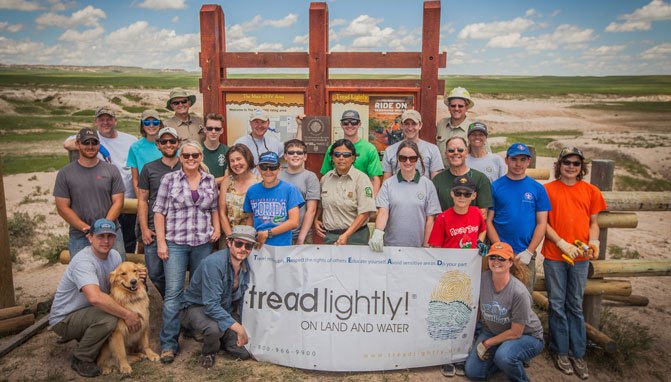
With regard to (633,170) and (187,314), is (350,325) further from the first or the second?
(633,170)

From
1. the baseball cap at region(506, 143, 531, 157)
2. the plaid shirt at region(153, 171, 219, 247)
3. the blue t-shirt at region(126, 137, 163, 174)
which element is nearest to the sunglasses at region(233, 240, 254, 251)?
the plaid shirt at region(153, 171, 219, 247)

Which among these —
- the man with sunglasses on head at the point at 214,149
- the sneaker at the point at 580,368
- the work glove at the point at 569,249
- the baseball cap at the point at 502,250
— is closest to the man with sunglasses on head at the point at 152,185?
the man with sunglasses on head at the point at 214,149

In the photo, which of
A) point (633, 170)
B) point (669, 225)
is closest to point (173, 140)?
point (669, 225)

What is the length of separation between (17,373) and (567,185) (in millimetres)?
6318

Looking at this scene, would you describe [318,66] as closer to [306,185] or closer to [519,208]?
[306,185]

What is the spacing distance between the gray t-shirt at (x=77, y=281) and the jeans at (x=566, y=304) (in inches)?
191

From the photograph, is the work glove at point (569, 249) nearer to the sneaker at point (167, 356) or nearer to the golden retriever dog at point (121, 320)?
the sneaker at point (167, 356)

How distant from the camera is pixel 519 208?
535 centimetres

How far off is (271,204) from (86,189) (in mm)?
2125

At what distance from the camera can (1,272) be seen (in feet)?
21.9

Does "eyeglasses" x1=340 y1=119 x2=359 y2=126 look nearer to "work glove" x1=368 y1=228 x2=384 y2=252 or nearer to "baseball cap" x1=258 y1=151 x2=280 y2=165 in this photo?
"baseball cap" x1=258 y1=151 x2=280 y2=165

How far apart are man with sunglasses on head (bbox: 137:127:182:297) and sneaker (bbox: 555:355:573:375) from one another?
4680 millimetres

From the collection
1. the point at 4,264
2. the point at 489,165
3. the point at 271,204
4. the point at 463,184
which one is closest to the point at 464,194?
the point at 463,184

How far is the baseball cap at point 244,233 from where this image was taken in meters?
5.06
